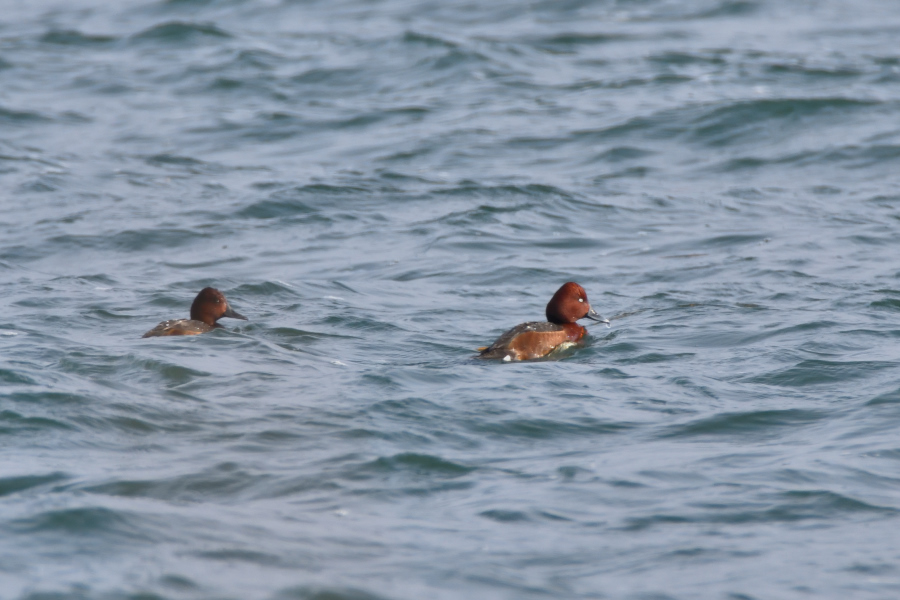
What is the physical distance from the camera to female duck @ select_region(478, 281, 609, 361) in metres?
8.62

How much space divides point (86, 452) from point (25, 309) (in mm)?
3850

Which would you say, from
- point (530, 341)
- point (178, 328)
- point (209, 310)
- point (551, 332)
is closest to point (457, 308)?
point (551, 332)

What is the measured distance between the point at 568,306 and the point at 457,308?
1229mm

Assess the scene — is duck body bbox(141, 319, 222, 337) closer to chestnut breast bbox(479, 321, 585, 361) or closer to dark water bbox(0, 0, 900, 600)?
dark water bbox(0, 0, 900, 600)

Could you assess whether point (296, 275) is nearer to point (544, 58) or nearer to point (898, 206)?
point (898, 206)

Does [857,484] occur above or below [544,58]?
below

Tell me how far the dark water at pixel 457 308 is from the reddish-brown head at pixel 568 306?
1.38 ft

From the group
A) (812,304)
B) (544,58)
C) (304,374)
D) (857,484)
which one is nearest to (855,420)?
(857,484)

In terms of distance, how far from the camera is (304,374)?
26.2 feet

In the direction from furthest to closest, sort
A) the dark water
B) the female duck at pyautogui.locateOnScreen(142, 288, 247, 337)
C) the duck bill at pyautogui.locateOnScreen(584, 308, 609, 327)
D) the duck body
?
the duck bill at pyautogui.locateOnScreen(584, 308, 609, 327)
the female duck at pyautogui.locateOnScreen(142, 288, 247, 337)
the duck body
the dark water

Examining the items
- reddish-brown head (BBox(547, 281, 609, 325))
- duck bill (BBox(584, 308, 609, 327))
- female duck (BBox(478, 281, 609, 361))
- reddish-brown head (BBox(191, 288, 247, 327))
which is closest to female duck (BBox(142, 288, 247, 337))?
reddish-brown head (BBox(191, 288, 247, 327))

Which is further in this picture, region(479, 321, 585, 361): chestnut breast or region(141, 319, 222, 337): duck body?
region(141, 319, 222, 337): duck body

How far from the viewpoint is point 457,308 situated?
10.3 metres

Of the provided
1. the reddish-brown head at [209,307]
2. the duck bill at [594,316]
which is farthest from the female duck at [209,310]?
the duck bill at [594,316]
